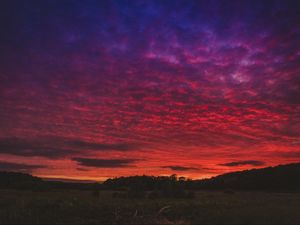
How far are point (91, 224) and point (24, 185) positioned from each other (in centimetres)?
4729

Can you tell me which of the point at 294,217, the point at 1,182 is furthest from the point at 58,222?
the point at 1,182

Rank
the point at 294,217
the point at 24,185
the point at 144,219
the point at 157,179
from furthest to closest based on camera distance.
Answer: the point at 157,179 < the point at 24,185 < the point at 294,217 < the point at 144,219

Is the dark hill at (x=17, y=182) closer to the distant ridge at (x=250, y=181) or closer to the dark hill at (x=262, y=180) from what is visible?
the distant ridge at (x=250, y=181)

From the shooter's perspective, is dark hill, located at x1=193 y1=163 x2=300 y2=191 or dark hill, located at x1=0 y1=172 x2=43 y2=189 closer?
Result: dark hill, located at x1=0 y1=172 x2=43 y2=189

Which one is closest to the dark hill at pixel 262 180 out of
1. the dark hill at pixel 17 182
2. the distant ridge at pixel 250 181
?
the distant ridge at pixel 250 181

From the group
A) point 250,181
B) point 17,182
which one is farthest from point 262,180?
point 17,182

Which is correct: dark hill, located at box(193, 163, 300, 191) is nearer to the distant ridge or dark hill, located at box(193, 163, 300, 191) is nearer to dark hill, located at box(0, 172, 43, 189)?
the distant ridge

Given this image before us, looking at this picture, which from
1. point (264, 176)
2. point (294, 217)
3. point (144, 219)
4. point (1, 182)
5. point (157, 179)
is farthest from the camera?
point (264, 176)

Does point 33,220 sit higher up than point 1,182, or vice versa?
point 1,182

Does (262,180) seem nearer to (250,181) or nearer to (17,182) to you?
(250,181)

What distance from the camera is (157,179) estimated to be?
8450 centimetres

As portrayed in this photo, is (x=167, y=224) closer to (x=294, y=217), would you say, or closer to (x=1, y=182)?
(x=294, y=217)

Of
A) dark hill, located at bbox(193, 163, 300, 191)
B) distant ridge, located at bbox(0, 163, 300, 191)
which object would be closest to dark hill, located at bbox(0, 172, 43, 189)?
distant ridge, located at bbox(0, 163, 300, 191)

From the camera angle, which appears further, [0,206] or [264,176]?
[264,176]
